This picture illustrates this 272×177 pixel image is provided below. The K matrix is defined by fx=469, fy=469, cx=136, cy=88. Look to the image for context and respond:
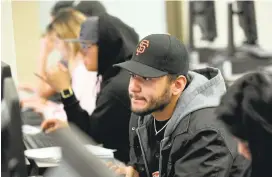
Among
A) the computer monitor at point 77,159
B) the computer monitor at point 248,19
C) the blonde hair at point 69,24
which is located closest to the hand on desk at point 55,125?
the computer monitor at point 77,159

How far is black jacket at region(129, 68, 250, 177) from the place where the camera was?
1.28 m

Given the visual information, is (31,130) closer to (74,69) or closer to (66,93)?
(66,93)

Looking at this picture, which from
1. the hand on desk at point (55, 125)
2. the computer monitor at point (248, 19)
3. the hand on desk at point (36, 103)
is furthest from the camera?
the computer monitor at point (248, 19)

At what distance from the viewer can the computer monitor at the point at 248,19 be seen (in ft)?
10.5

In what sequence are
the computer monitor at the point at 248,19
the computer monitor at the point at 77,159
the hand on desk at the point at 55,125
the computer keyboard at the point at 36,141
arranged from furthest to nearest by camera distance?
the computer monitor at the point at 248,19 → the computer keyboard at the point at 36,141 → the hand on desk at the point at 55,125 → the computer monitor at the point at 77,159

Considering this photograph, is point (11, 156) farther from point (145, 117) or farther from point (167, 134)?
point (145, 117)

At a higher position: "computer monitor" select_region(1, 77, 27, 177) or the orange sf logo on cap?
the orange sf logo on cap

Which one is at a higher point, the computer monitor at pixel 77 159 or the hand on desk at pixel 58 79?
the computer monitor at pixel 77 159

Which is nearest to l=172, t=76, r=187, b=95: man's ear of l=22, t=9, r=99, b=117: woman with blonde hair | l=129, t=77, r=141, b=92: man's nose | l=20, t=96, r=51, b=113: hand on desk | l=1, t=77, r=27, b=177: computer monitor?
l=129, t=77, r=141, b=92: man's nose

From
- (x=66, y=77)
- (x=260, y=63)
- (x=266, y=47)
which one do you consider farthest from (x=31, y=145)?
(x=266, y=47)

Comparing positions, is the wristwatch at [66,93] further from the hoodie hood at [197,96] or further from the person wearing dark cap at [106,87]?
the hoodie hood at [197,96]

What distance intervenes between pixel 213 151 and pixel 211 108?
149 mm

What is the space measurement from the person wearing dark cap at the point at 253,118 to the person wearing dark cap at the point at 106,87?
1.01m

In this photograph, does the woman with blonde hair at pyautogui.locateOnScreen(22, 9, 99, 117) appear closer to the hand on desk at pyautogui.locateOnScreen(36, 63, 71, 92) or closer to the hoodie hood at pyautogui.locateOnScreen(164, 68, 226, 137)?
the hand on desk at pyautogui.locateOnScreen(36, 63, 71, 92)
